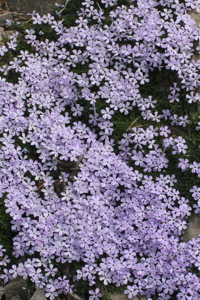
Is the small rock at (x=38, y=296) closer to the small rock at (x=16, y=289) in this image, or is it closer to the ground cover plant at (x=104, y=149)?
the ground cover plant at (x=104, y=149)

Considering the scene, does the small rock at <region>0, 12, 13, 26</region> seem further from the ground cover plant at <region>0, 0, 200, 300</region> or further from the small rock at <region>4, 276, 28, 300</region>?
the small rock at <region>4, 276, 28, 300</region>

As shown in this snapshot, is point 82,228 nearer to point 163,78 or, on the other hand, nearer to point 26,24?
point 163,78

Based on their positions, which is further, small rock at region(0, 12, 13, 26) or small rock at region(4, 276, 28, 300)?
small rock at region(0, 12, 13, 26)

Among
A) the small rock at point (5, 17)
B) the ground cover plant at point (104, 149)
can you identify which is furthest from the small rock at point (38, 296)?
the small rock at point (5, 17)

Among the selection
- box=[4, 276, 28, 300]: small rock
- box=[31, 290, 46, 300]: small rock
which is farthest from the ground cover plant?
box=[4, 276, 28, 300]: small rock

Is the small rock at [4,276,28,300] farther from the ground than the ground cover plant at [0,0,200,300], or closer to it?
closer to it
